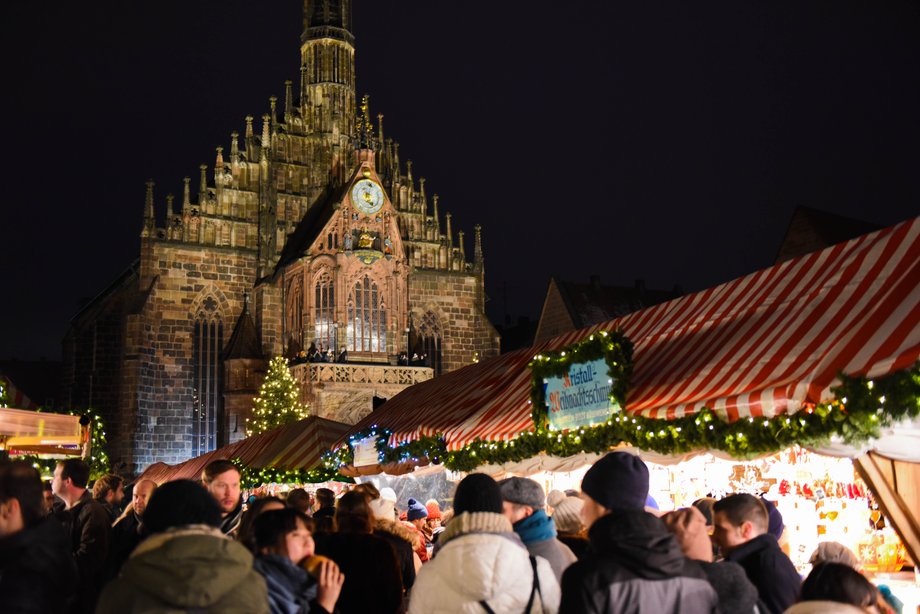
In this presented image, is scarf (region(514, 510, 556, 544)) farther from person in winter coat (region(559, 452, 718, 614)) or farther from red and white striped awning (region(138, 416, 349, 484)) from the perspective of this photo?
red and white striped awning (region(138, 416, 349, 484))

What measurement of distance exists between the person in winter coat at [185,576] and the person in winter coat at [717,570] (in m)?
1.92

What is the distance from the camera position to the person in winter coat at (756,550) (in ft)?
16.0

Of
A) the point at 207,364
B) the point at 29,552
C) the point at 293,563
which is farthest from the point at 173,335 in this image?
the point at 293,563

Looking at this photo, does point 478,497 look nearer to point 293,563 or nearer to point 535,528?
point 535,528

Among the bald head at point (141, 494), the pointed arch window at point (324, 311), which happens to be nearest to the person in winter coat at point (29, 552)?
the bald head at point (141, 494)

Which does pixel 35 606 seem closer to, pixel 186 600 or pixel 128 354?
pixel 186 600

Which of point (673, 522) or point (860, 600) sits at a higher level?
point (673, 522)

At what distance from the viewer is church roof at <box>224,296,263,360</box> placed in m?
34.8

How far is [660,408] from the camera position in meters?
9.13

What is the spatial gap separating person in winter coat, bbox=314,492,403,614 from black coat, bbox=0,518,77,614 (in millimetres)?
1438

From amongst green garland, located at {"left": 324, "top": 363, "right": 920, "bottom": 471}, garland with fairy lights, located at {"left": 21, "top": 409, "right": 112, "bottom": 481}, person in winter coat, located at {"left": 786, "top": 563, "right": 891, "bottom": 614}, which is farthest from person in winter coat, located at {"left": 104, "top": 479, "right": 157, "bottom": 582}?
garland with fairy lights, located at {"left": 21, "top": 409, "right": 112, "bottom": 481}

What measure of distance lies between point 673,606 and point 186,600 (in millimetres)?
1791

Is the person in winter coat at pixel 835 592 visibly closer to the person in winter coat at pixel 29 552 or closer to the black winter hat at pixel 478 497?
the black winter hat at pixel 478 497

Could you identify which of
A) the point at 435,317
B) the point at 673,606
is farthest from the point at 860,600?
the point at 435,317
